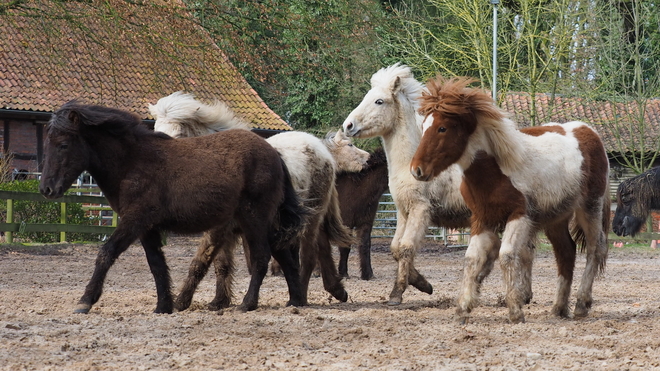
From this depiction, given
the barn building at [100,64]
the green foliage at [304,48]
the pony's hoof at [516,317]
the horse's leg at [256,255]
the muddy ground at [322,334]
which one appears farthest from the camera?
the green foliage at [304,48]

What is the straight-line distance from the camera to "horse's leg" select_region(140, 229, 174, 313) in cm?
762

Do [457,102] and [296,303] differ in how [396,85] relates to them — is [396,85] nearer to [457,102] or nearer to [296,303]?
[457,102]

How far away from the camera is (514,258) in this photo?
267 inches

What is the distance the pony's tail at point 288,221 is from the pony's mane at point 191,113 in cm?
150

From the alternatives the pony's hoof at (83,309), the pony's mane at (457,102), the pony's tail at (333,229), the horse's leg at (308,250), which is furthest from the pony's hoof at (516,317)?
the pony's hoof at (83,309)

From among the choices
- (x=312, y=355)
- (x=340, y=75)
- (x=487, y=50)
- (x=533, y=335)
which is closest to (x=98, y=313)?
(x=312, y=355)

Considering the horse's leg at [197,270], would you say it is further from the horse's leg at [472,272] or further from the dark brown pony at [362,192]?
the dark brown pony at [362,192]

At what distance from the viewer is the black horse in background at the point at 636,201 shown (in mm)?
18109

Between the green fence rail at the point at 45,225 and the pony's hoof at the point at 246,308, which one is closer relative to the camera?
the pony's hoof at the point at 246,308

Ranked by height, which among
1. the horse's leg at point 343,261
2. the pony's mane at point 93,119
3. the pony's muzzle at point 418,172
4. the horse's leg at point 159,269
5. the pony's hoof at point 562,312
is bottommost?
the horse's leg at point 343,261

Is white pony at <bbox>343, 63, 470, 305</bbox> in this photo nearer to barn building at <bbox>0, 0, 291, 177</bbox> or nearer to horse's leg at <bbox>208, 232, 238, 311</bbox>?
horse's leg at <bbox>208, 232, 238, 311</bbox>

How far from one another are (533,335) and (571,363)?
103cm

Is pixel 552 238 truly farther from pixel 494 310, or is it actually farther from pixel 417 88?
pixel 417 88

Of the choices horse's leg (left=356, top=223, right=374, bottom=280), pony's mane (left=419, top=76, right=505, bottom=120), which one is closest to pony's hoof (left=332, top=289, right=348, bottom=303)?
pony's mane (left=419, top=76, right=505, bottom=120)
